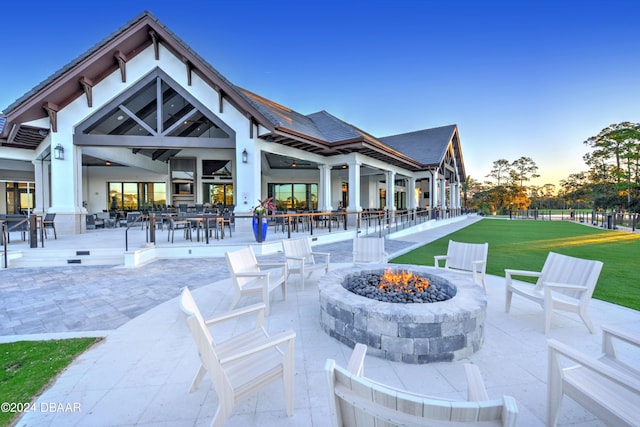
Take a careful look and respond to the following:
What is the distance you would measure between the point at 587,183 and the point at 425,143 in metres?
41.1

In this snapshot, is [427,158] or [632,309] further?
[427,158]

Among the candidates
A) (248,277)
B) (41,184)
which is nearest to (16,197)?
(41,184)

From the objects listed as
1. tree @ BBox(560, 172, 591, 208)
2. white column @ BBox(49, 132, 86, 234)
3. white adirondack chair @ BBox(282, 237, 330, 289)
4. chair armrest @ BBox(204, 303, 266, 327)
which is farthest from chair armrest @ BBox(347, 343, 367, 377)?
tree @ BBox(560, 172, 591, 208)

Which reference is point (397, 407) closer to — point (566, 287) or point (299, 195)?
point (566, 287)

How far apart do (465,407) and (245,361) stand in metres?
1.65

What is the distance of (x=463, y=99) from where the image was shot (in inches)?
714

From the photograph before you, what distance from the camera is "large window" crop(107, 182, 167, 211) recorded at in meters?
15.9

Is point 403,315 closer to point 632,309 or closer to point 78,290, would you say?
point 632,309

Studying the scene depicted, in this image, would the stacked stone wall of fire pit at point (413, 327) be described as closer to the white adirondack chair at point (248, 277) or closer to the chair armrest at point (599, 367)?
the chair armrest at point (599, 367)

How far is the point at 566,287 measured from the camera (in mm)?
3074

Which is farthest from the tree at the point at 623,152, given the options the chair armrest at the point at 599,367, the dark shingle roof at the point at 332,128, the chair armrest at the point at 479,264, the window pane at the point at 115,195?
the window pane at the point at 115,195

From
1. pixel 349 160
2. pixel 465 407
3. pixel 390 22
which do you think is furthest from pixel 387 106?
pixel 465 407

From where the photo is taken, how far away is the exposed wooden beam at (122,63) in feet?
30.5

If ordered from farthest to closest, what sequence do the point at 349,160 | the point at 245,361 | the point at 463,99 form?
the point at 463,99 < the point at 349,160 < the point at 245,361
